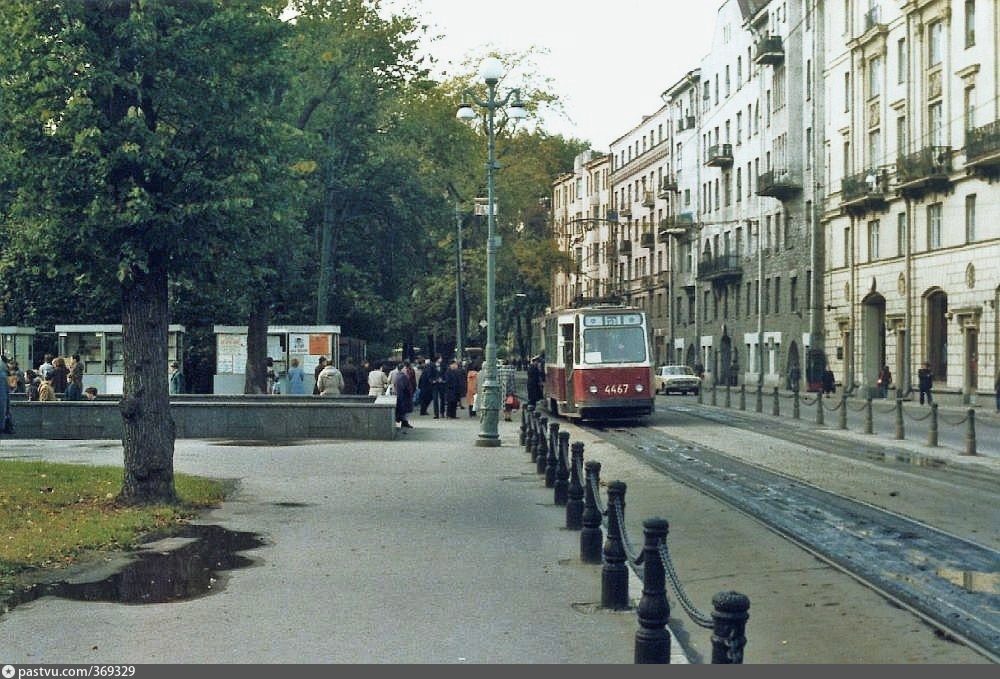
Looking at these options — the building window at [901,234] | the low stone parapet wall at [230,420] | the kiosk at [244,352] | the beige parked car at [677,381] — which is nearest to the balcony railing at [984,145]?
the building window at [901,234]

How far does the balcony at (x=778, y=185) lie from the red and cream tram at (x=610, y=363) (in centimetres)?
3217

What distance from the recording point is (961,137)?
48.1 metres

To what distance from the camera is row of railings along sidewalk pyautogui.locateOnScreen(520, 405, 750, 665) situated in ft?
17.4

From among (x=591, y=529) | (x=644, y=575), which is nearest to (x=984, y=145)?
(x=591, y=529)

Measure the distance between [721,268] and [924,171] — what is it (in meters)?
27.9

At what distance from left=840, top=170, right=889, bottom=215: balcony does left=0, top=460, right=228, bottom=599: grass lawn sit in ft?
132

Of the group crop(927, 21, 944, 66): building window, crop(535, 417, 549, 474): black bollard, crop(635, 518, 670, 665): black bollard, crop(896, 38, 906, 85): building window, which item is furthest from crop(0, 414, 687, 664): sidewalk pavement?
crop(896, 38, 906, 85): building window

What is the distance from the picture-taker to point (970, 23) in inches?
1868

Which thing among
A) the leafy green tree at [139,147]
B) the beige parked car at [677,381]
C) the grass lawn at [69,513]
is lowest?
the grass lawn at [69,513]

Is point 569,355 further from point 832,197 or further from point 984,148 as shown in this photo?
point 832,197

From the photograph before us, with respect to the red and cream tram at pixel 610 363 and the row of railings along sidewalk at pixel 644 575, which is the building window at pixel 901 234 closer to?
the red and cream tram at pixel 610 363

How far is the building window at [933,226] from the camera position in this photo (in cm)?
5031

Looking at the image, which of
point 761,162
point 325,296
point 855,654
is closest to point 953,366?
point 325,296
